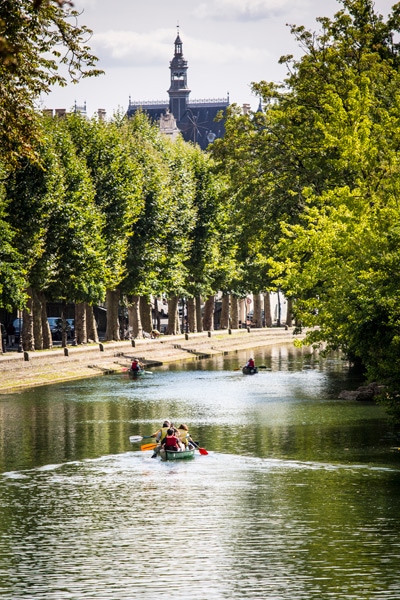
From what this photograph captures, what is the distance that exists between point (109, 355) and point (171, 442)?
138 ft

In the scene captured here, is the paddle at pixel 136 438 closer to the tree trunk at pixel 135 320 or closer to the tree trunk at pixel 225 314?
the tree trunk at pixel 135 320

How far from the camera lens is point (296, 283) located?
58656 millimetres

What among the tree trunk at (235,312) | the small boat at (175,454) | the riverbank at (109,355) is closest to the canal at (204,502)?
the small boat at (175,454)

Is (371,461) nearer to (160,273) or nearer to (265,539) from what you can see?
(265,539)

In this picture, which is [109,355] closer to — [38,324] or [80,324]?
[80,324]

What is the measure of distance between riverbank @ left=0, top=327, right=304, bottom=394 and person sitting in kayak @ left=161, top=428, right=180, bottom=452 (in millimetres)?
25767

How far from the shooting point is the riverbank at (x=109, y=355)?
2721 inches

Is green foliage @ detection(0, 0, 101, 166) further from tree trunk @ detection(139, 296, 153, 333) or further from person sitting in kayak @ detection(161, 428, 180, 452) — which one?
tree trunk @ detection(139, 296, 153, 333)

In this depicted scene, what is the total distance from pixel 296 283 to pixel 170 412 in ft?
30.8

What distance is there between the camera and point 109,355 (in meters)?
83.4

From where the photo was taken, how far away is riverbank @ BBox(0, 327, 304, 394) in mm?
69125

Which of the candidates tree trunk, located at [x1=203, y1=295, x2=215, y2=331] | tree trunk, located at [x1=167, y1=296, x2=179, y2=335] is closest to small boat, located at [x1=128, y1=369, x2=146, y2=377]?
tree trunk, located at [x1=167, y1=296, x2=179, y2=335]

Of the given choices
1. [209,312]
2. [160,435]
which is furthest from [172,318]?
[160,435]

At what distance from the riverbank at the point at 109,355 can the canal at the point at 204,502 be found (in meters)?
7.98
